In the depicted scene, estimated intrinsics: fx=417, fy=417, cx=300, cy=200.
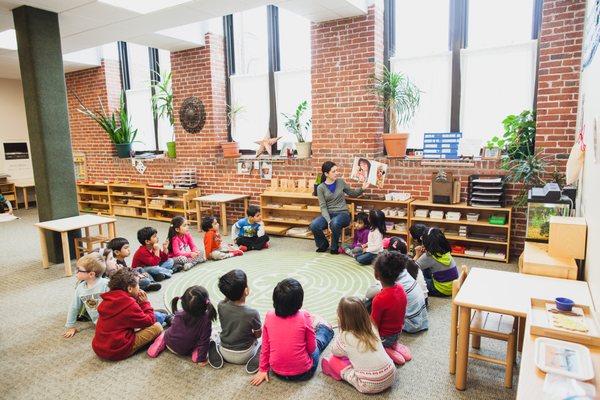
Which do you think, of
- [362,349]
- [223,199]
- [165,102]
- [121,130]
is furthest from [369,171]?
[121,130]

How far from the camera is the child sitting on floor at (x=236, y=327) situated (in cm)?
291

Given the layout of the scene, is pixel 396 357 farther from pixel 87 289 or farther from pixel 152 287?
pixel 152 287

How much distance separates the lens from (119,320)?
10.1 feet

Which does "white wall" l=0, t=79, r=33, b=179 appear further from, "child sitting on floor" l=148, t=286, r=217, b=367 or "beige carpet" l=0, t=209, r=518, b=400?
"child sitting on floor" l=148, t=286, r=217, b=367

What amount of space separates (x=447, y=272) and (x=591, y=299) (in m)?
1.65

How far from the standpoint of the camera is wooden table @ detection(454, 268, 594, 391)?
2387mm

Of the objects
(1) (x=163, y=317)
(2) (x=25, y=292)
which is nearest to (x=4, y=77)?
(2) (x=25, y=292)

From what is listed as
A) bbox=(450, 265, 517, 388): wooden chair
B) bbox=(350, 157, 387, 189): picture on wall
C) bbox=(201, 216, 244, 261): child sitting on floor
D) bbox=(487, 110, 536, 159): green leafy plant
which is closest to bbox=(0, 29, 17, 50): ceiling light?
bbox=(201, 216, 244, 261): child sitting on floor

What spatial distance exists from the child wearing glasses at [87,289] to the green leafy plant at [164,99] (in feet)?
16.6

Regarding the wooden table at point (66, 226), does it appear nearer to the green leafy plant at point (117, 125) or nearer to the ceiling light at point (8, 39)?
the ceiling light at point (8, 39)

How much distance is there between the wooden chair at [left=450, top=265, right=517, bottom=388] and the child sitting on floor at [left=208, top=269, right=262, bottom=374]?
1.33 metres

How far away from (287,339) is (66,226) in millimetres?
3679

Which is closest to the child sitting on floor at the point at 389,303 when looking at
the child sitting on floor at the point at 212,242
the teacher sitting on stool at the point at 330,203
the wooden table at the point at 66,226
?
the teacher sitting on stool at the point at 330,203

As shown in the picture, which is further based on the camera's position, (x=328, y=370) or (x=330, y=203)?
(x=330, y=203)
